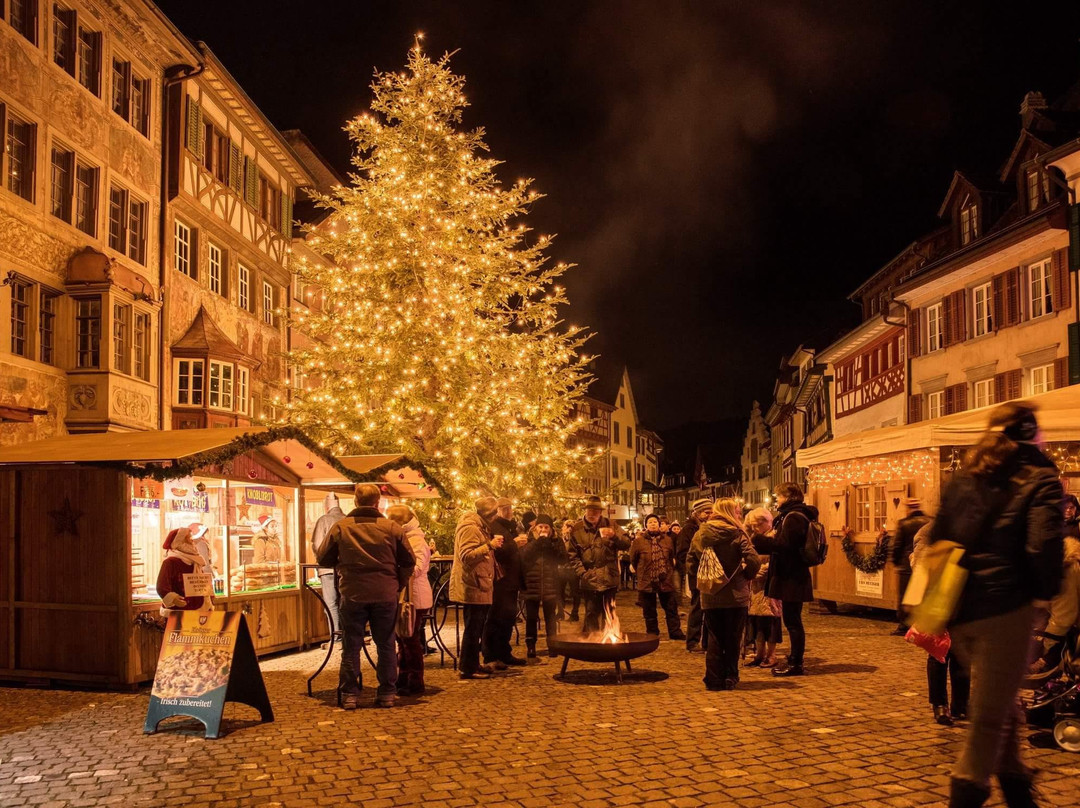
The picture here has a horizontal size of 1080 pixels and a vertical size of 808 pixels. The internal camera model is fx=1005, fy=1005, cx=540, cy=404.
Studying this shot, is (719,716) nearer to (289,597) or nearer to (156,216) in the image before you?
(289,597)

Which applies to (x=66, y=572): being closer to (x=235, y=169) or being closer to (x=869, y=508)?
(x=869, y=508)

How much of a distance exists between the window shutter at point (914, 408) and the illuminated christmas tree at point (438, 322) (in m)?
14.2

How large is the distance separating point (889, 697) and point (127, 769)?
6.24 metres

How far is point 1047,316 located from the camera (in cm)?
2431

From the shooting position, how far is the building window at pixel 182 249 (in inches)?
940

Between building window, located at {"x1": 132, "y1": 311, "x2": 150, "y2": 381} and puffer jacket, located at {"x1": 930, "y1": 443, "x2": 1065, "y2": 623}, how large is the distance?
66.6 feet

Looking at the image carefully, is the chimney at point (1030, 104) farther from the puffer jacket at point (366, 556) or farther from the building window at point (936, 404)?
the puffer jacket at point (366, 556)

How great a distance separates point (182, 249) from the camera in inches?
958

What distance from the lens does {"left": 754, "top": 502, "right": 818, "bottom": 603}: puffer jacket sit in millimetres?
10102

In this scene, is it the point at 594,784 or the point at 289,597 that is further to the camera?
the point at 289,597

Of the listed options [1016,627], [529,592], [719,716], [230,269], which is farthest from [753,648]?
[230,269]

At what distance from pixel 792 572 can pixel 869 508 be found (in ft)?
25.1

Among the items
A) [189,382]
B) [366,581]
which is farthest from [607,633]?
[189,382]

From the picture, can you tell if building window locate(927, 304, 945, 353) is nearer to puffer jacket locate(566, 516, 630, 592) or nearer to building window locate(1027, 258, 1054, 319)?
building window locate(1027, 258, 1054, 319)
